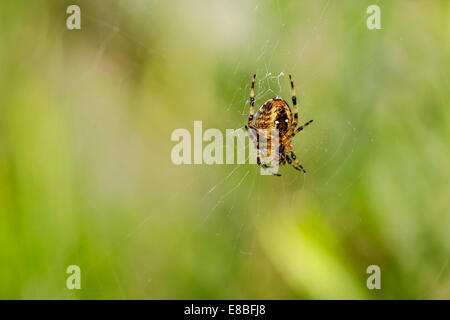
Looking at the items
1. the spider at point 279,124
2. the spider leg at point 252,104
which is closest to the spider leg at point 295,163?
the spider at point 279,124

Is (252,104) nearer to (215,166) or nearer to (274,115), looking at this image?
(274,115)

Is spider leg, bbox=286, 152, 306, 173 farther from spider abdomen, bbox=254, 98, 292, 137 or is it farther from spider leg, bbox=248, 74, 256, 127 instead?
spider leg, bbox=248, 74, 256, 127

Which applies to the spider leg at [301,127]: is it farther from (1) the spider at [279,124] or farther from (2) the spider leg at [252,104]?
(2) the spider leg at [252,104]

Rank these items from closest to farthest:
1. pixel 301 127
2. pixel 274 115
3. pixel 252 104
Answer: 1. pixel 252 104
2. pixel 274 115
3. pixel 301 127

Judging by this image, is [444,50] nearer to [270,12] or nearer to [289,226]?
[270,12]

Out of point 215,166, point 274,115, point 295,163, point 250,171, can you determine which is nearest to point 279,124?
point 274,115
